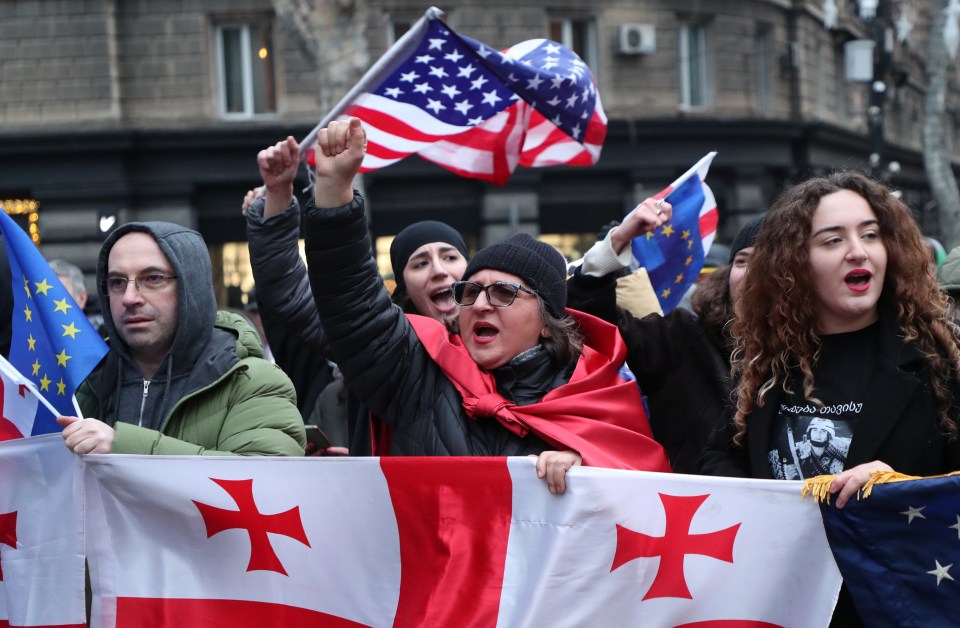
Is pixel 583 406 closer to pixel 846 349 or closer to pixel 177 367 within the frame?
pixel 846 349

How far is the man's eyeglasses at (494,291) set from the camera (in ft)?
10.8

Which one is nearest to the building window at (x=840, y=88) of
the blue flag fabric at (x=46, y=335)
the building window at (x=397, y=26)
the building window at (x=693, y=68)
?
the building window at (x=693, y=68)

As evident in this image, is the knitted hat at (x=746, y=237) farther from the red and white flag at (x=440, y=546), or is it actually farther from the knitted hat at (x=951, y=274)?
the red and white flag at (x=440, y=546)

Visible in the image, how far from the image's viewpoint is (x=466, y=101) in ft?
18.8

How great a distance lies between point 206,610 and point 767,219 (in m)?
1.85

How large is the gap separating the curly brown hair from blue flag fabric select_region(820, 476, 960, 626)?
322mm

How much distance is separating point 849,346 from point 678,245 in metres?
2.22

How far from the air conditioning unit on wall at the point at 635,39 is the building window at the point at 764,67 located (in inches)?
109

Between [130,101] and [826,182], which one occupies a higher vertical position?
[130,101]

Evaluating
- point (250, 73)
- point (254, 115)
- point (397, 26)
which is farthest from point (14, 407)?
point (397, 26)

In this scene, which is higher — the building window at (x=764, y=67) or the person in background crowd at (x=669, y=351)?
the building window at (x=764, y=67)

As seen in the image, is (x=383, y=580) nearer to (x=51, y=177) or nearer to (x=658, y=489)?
(x=658, y=489)

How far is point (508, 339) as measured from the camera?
10.7 ft

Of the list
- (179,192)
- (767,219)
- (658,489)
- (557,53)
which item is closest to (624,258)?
(767,219)
